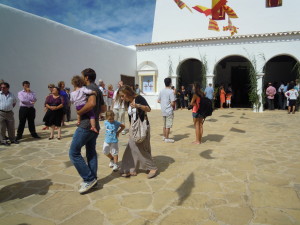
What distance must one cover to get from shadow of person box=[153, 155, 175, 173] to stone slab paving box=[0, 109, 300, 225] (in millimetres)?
19

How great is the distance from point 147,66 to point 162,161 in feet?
37.6

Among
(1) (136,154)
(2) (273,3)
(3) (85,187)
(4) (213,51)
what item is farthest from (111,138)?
(2) (273,3)

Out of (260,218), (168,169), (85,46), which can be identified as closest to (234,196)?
(260,218)

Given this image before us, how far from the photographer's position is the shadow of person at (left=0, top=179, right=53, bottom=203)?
3170mm

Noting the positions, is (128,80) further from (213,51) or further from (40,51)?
(40,51)

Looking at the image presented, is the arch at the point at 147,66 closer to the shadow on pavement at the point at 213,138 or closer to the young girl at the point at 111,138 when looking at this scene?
the shadow on pavement at the point at 213,138

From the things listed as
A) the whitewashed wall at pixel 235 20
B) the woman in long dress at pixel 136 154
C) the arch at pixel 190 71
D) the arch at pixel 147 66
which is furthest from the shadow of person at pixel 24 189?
the arch at pixel 190 71

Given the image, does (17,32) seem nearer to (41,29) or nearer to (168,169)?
(41,29)

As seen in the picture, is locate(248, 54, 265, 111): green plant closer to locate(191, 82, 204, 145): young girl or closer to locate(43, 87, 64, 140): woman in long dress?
locate(191, 82, 204, 145): young girl

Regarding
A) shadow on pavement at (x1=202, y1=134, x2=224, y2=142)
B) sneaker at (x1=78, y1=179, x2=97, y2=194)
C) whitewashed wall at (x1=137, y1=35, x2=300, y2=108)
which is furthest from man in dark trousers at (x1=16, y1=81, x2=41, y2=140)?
whitewashed wall at (x1=137, y1=35, x2=300, y2=108)

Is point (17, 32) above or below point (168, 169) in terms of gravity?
above

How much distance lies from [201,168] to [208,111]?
2.02m

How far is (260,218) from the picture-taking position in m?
2.55

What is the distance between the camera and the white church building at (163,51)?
Result: 8.14 m
